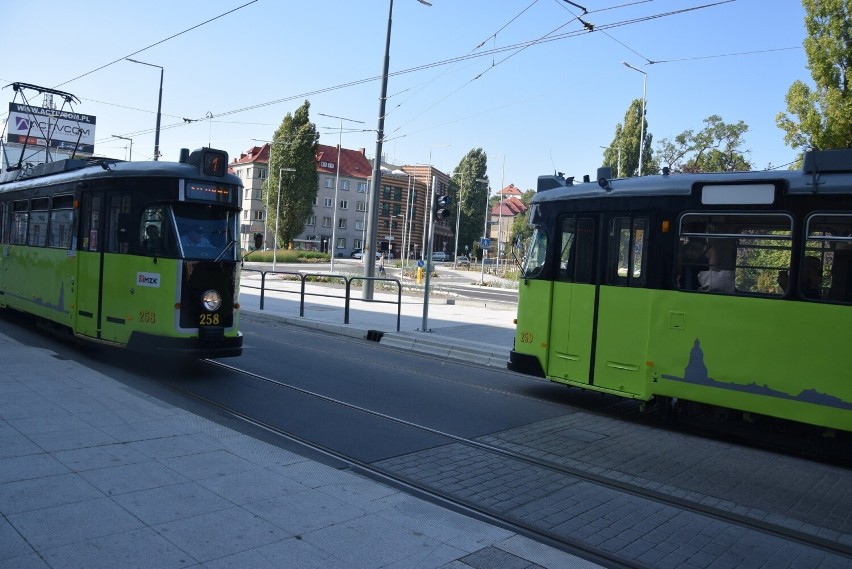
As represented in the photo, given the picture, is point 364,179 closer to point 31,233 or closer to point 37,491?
point 31,233

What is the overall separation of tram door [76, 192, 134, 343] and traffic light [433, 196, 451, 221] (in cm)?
747

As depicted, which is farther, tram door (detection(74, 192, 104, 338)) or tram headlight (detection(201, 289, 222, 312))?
tram door (detection(74, 192, 104, 338))

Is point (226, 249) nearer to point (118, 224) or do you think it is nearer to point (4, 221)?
point (118, 224)

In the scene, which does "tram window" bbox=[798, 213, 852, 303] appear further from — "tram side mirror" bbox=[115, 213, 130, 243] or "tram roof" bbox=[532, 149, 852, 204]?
"tram side mirror" bbox=[115, 213, 130, 243]

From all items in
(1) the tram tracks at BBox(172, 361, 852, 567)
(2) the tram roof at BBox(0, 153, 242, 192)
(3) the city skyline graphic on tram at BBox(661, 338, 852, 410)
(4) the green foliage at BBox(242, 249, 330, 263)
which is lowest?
(1) the tram tracks at BBox(172, 361, 852, 567)

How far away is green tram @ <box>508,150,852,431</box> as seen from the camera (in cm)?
750

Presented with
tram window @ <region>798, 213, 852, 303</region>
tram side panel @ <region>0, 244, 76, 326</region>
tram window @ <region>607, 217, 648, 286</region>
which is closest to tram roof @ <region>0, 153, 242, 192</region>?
tram side panel @ <region>0, 244, 76, 326</region>

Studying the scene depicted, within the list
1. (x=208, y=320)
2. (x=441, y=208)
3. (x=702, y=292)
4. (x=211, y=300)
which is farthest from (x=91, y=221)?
(x=702, y=292)

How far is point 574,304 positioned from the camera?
31.8ft

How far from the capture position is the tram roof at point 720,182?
7.55 m

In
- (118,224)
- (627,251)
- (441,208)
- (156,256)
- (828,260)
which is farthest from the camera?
(441,208)

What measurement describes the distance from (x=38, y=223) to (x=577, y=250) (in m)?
10.3

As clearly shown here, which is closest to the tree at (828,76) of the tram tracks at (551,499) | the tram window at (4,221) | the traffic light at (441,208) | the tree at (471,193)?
the traffic light at (441,208)

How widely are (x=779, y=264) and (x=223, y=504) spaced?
6.42 m
